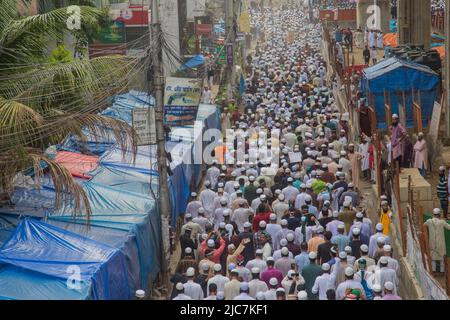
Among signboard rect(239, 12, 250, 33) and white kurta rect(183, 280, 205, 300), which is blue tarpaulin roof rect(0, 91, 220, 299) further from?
signboard rect(239, 12, 250, 33)

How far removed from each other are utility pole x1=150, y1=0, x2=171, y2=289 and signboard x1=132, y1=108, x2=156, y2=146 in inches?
8.0

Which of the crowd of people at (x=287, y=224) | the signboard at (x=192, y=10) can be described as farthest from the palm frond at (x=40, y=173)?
the signboard at (x=192, y=10)

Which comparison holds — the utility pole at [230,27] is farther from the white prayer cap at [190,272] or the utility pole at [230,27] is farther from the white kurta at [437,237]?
the white prayer cap at [190,272]

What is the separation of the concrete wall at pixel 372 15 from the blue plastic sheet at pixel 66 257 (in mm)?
37100

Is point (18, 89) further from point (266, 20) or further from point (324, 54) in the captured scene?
point (266, 20)

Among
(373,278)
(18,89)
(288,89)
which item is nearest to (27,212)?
(18,89)

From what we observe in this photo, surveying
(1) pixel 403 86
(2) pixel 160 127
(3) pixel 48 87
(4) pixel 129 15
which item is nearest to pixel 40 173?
(3) pixel 48 87

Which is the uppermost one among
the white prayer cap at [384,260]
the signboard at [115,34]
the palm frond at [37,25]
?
the palm frond at [37,25]

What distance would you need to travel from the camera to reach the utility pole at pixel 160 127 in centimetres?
1647

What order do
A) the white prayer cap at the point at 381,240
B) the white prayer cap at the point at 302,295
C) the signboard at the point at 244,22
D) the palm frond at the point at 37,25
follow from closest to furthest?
1. the white prayer cap at the point at 302,295
2. the white prayer cap at the point at 381,240
3. the palm frond at the point at 37,25
4. the signboard at the point at 244,22

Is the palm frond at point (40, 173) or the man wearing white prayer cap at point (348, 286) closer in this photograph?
the man wearing white prayer cap at point (348, 286)

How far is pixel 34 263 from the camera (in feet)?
43.1

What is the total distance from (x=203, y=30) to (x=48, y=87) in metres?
27.9

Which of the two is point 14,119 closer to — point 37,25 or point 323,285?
point 37,25
